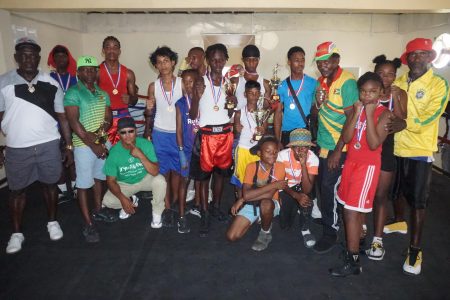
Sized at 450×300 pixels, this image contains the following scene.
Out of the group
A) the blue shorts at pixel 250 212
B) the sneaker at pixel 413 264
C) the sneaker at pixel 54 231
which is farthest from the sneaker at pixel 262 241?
the sneaker at pixel 54 231

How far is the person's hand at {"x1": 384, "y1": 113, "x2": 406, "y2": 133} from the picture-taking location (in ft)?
8.07

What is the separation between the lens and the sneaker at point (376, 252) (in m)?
2.98

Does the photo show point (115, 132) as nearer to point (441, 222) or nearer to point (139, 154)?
point (139, 154)

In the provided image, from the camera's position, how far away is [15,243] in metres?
3.14

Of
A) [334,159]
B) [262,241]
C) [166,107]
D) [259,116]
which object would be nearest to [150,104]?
[166,107]

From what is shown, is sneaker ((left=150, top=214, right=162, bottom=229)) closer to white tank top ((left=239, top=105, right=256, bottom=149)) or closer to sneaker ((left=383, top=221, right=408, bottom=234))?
white tank top ((left=239, top=105, right=256, bottom=149))

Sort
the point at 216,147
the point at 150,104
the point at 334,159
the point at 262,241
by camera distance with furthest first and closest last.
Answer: the point at 150,104
the point at 216,147
the point at 262,241
the point at 334,159

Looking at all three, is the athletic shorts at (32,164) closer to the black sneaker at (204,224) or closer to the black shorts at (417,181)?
the black sneaker at (204,224)

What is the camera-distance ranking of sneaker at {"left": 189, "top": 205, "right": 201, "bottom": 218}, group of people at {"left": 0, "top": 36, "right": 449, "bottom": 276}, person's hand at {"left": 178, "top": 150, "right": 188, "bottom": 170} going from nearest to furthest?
1. group of people at {"left": 0, "top": 36, "right": 449, "bottom": 276}
2. person's hand at {"left": 178, "top": 150, "right": 188, "bottom": 170}
3. sneaker at {"left": 189, "top": 205, "right": 201, "bottom": 218}

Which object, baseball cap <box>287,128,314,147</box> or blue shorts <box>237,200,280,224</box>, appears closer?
baseball cap <box>287,128,314,147</box>

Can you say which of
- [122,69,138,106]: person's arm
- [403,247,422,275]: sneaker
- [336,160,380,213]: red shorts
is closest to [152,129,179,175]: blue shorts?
[122,69,138,106]: person's arm

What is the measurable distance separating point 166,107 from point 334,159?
71.9 inches

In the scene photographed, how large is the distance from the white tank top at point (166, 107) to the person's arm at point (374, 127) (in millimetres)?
1961

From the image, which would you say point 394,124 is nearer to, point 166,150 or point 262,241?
point 262,241
